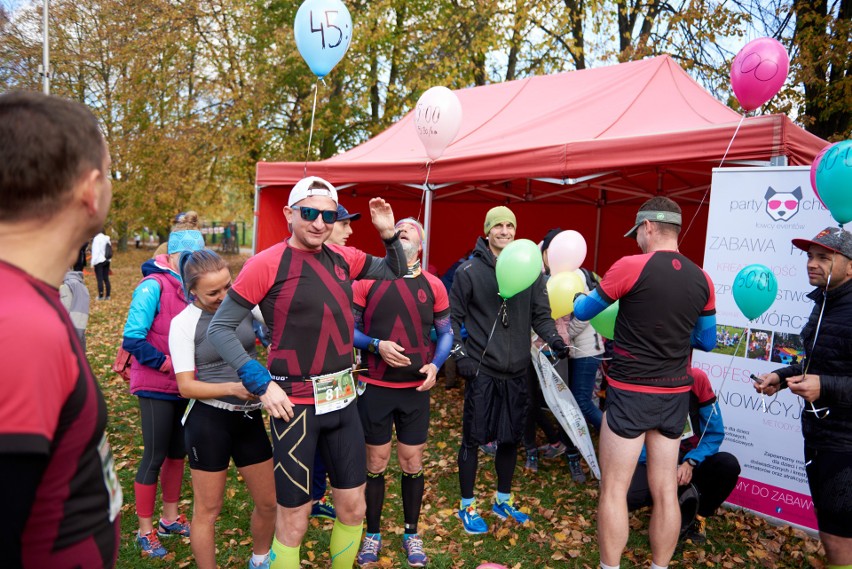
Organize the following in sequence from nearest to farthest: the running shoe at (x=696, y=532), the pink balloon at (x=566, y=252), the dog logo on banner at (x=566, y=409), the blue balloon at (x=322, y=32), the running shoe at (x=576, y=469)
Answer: the running shoe at (x=696, y=532) < the dog logo on banner at (x=566, y=409) < the pink balloon at (x=566, y=252) < the running shoe at (x=576, y=469) < the blue balloon at (x=322, y=32)

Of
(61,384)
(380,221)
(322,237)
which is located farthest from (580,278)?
(61,384)

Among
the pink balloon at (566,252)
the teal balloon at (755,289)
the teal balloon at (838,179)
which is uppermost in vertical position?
the teal balloon at (838,179)

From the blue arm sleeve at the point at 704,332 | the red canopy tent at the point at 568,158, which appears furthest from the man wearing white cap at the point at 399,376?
the red canopy tent at the point at 568,158

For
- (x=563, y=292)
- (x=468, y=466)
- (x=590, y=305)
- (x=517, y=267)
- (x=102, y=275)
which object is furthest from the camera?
(x=102, y=275)

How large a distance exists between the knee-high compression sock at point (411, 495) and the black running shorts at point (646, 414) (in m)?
1.17

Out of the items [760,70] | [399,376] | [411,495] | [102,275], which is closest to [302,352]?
[399,376]

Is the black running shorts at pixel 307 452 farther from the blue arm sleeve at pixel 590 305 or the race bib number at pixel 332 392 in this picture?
the blue arm sleeve at pixel 590 305

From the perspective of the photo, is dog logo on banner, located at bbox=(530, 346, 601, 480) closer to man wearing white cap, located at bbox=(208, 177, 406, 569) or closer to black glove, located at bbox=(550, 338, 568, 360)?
black glove, located at bbox=(550, 338, 568, 360)

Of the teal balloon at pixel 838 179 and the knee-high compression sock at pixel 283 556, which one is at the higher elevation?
the teal balloon at pixel 838 179

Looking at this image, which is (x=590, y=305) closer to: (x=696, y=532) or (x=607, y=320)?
(x=607, y=320)

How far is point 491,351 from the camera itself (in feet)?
12.6

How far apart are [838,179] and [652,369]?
1.41m

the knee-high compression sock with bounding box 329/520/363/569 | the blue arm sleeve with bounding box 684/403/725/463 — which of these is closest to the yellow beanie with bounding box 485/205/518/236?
the blue arm sleeve with bounding box 684/403/725/463

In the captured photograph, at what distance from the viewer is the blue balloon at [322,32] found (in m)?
4.95
